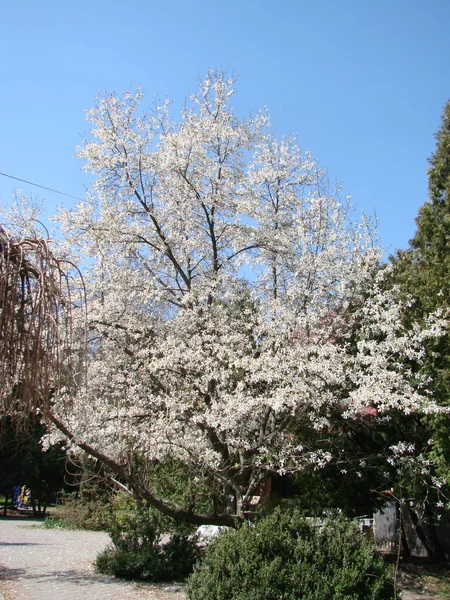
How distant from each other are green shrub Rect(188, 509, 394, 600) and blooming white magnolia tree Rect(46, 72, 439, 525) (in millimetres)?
2750

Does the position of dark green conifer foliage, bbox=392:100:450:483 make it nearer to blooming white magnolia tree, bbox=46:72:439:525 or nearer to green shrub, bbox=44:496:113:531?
blooming white magnolia tree, bbox=46:72:439:525

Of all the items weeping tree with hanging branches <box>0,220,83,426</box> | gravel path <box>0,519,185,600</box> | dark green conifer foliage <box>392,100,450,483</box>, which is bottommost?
gravel path <box>0,519,185,600</box>

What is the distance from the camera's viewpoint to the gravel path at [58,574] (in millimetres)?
7559

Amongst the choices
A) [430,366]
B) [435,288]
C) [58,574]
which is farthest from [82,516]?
[435,288]

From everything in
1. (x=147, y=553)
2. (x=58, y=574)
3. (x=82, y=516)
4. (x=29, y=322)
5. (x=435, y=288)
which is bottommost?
(x=58, y=574)

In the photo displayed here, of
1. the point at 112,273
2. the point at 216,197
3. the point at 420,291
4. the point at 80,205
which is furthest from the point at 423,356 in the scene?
the point at 80,205

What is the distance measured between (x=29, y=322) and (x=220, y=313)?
7300 millimetres

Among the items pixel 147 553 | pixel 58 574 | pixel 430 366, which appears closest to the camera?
pixel 147 553

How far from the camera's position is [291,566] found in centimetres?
564

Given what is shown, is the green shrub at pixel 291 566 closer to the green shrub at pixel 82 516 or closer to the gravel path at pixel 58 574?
the gravel path at pixel 58 574

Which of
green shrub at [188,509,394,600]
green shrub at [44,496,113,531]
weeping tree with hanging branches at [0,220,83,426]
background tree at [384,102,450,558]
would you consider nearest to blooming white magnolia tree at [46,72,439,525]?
background tree at [384,102,450,558]

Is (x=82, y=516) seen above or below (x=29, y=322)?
below

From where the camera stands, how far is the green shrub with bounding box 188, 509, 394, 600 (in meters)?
5.46

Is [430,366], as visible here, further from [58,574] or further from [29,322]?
[29,322]
